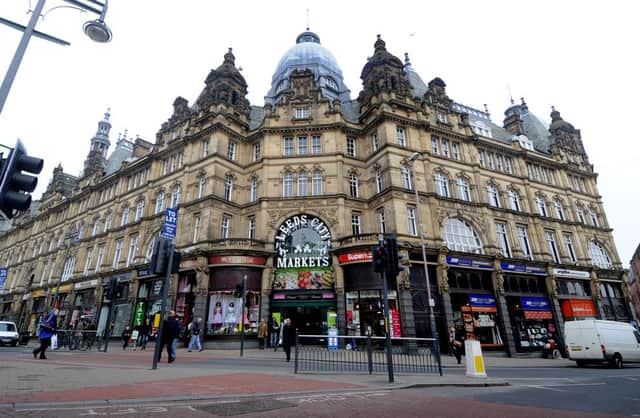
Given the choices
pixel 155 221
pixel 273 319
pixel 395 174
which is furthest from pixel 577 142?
pixel 155 221

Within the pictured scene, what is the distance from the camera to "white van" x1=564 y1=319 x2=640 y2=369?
17766 millimetres

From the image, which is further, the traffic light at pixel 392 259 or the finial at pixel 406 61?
the finial at pixel 406 61

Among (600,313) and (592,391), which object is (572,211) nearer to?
(600,313)

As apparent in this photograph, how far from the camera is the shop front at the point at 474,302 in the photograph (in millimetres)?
26000

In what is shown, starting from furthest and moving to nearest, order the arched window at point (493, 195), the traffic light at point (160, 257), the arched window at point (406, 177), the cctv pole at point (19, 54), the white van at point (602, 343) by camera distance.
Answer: the arched window at point (493, 195) < the arched window at point (406, 177) < the white van at point (602, 343) < the traffic light at point (160, 257) < the cctv pole at point (19, 54)

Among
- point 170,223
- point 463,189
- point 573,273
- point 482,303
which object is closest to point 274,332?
point 170,223

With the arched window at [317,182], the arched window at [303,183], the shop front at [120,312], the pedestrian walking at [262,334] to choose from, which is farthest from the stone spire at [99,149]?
the pedestrian walking at [262,334]

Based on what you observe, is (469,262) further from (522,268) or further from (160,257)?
(160,257)

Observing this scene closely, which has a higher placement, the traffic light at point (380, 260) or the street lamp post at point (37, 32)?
the street lamp post at point (37, 32)

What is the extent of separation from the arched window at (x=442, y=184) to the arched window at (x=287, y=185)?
1286 centimetres

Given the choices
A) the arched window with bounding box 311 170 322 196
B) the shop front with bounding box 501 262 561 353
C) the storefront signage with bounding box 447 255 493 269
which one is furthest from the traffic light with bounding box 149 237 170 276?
the shop front with bounding box 501 262 561 353

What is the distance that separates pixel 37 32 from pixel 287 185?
2259 cm

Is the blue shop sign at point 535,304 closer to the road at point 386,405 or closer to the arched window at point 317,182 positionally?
the arched window at point 317,182

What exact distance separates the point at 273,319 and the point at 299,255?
5.26m
